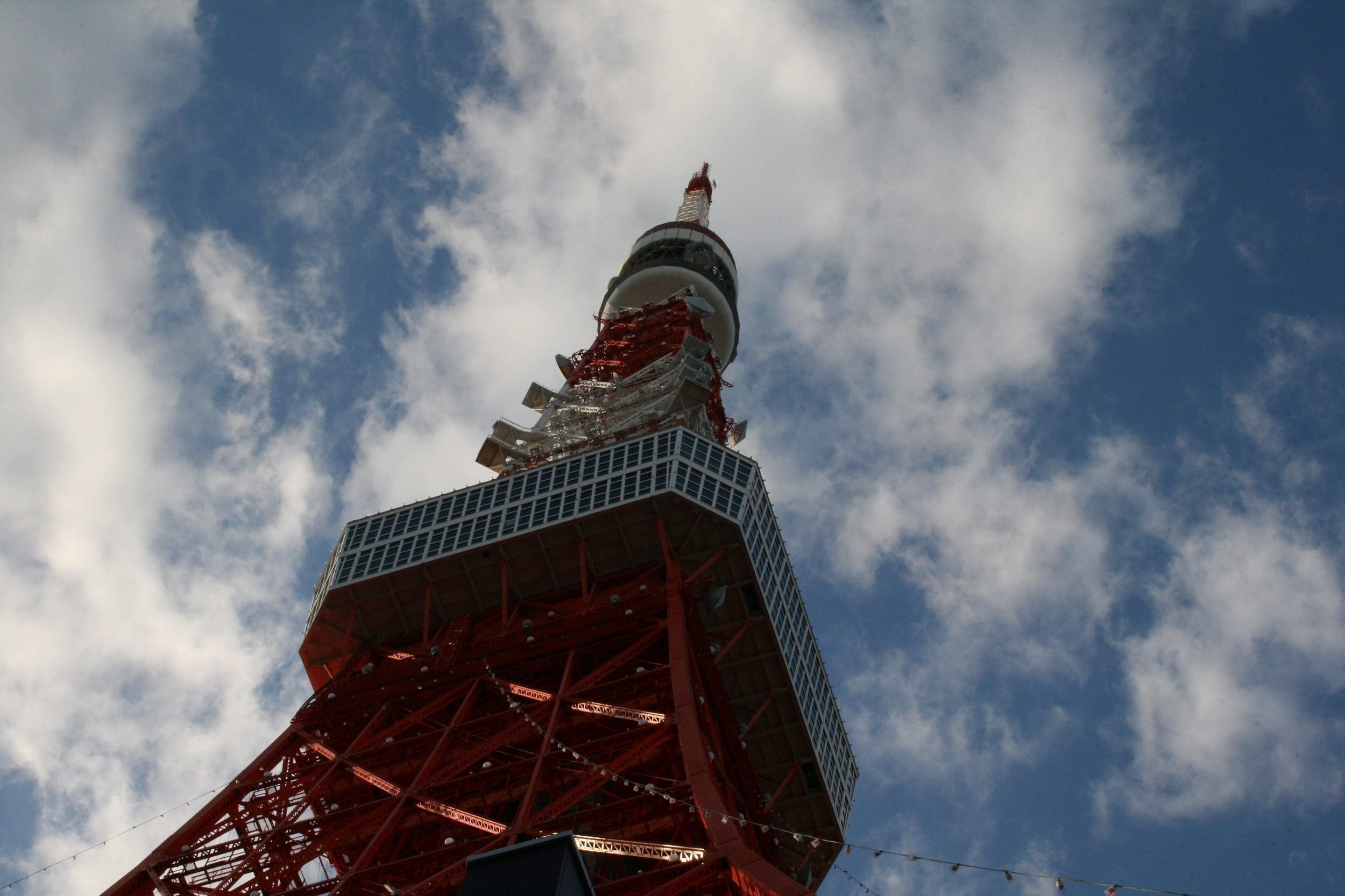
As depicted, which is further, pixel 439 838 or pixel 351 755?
pixel 351 755

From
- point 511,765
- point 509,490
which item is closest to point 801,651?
point 509,490

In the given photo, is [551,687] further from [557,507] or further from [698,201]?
[698,201]

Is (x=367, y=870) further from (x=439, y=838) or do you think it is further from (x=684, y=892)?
(x=684, y=892)

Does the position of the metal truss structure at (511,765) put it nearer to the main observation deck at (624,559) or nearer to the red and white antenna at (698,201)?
the main observation deck at (624,559)

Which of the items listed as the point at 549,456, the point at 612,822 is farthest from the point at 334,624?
the point at 612,822

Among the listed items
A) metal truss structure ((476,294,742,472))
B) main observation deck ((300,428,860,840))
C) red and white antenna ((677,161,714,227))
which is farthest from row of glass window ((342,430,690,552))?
red and white antenna ((677,161,714,227))


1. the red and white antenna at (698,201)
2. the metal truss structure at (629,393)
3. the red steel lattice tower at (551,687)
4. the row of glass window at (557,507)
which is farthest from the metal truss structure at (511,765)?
the red and white antenna at (698,201)

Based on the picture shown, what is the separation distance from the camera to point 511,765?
34062 mm

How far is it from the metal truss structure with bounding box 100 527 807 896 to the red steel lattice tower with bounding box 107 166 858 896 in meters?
0.08

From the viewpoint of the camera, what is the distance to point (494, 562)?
43594 mm

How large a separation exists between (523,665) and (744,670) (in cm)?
748

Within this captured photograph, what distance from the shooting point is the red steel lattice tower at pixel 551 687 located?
3281cm

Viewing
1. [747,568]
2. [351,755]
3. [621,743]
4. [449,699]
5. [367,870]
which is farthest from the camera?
[747,568]

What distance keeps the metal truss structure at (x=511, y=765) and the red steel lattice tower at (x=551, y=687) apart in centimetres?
8
